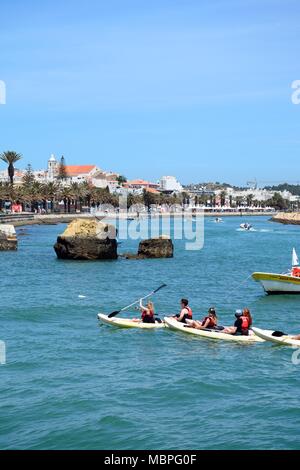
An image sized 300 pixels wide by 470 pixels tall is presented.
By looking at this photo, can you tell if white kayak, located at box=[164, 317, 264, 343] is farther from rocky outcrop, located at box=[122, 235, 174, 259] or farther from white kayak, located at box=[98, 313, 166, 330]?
rocky outcrop, located at box=[122, 235, 174, 259]

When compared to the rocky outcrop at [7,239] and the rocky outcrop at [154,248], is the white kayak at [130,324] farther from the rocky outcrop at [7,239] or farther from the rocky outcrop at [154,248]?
the rocky outcrop at [7,239]

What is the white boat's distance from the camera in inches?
1630

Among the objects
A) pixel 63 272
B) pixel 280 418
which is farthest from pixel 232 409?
pixel 63 272

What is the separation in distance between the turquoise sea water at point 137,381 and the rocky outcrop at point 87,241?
17.1 metres

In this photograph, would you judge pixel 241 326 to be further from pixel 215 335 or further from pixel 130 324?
pixel 130 324

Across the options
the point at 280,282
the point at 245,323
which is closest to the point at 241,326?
the point at 245,323

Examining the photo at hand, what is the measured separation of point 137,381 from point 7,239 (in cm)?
5268

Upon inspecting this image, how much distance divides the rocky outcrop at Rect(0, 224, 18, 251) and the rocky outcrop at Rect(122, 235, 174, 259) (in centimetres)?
1331

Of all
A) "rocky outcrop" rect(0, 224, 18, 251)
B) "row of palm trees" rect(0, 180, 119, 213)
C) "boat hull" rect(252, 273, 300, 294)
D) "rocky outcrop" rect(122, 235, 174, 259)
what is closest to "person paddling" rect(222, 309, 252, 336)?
"boat hull" rect(252, 273, 300, 294)

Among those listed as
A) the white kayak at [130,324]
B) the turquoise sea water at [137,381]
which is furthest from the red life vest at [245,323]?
the white kayak at [130,324]

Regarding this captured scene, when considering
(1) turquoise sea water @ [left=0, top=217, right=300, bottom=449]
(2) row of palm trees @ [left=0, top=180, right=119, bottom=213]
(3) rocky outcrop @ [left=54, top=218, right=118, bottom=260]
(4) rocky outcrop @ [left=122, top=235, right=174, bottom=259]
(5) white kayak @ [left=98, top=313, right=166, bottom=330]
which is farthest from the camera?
(2) row of palm trees @ [left=0, top=180, right=119, bottom=213]

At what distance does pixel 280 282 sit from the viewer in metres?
41.6

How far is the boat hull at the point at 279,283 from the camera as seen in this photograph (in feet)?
136
